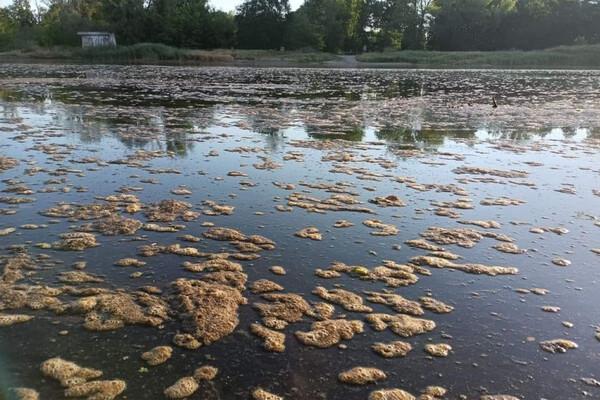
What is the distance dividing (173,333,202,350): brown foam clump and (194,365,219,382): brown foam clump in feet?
0.84

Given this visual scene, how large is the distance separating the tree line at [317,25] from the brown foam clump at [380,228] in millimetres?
64051

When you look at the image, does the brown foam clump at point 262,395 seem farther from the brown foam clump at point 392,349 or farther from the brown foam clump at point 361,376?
the brown foam clump at point 392,349

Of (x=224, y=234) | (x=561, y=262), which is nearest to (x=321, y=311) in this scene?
(x=224, y=234)

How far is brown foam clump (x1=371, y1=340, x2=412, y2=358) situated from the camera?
139 inches

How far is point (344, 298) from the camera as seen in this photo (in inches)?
168

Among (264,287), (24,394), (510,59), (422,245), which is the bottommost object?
(24,394)

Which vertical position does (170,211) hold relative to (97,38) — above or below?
below

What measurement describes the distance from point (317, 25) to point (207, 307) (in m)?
69.9

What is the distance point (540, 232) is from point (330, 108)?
37.6 feet

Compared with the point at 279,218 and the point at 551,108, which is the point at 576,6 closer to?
the point at 551,108

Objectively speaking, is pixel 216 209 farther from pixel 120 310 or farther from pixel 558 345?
pixel 558 345

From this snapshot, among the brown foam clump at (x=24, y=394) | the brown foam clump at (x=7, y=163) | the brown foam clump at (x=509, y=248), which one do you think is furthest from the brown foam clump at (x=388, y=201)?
the brown foam clump at (x=7, y=163)

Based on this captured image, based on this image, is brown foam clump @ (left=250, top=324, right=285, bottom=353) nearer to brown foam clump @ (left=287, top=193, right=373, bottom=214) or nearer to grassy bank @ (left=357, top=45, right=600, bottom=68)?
brown foam clump @ (left=287, top=193, right=373, bottom=214)

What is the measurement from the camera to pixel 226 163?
8.59 m
